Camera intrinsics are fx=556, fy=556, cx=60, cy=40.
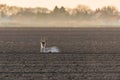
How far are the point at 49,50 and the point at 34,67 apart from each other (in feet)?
34.3

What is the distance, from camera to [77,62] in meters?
35.1

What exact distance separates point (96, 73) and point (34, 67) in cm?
470

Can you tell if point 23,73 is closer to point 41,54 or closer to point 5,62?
point 5,62

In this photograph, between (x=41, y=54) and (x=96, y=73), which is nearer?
(x=96, y=73)

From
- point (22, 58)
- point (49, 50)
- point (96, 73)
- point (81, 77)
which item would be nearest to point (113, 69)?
point (96, 73)

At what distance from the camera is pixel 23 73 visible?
95.8 ft

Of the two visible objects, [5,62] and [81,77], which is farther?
[5,62]

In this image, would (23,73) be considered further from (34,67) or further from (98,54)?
(98,54)

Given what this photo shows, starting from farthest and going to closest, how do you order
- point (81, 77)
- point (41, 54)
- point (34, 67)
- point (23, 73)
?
point (41, 54), point (34, 67), point (23, 73), point (81, 77)

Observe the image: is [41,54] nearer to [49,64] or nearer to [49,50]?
[49,50]

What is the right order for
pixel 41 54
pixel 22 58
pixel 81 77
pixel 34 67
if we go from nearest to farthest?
pixel 81 77 → pixel 34 67 → pixel 22 58 → pixel 41 54

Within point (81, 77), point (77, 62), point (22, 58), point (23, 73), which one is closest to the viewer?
point (81, 77)

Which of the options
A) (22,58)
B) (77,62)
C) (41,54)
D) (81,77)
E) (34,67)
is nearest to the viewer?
(81,77)

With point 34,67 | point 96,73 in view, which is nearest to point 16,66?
point 34,67
